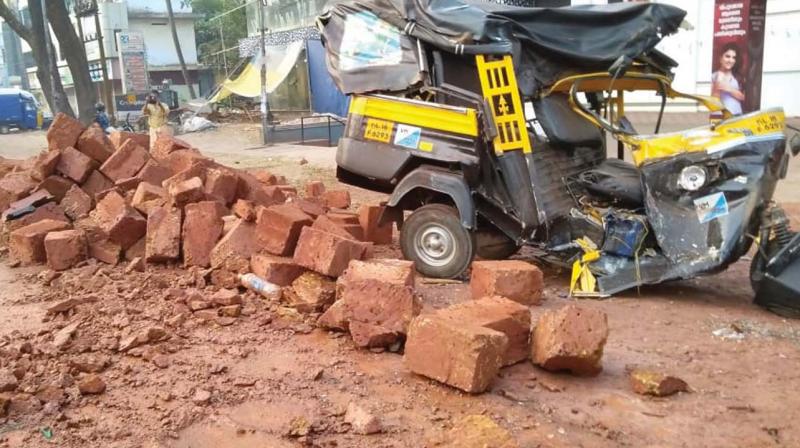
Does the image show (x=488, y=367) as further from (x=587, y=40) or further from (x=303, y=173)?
(x=303, y=173)

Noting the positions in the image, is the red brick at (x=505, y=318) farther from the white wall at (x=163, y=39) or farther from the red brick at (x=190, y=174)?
the white wall at (x=163, y=39)

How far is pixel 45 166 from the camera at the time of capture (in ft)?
24.8

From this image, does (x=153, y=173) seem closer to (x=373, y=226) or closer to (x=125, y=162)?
(x=125, y=162)

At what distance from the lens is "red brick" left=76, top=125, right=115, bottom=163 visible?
7973 millimetres

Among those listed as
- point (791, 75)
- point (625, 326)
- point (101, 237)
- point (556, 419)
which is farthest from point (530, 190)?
point (791, 75)

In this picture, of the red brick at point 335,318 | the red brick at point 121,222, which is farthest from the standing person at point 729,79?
the red brick at point 335,318

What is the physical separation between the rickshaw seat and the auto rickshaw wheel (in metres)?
1.11

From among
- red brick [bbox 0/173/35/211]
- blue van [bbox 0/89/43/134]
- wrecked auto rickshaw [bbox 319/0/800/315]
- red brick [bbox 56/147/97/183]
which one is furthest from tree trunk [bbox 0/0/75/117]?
wrecked auto rickshaw [bbox 319/0/800/315]

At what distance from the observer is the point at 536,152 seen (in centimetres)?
617

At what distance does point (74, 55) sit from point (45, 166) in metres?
12.8

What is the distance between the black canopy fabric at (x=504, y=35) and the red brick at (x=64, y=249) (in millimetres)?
2672

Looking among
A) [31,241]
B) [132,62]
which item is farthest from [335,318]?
[132,62]

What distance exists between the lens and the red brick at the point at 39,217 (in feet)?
23.5

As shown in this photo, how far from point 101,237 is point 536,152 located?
3887mm
